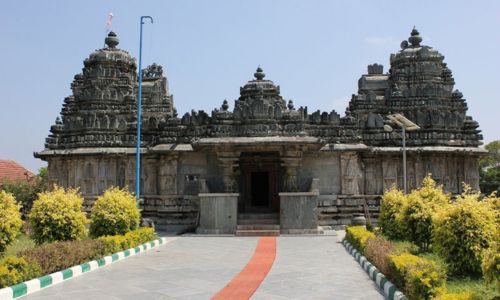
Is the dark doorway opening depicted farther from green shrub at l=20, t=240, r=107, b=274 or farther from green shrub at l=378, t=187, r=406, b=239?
green shrub at l=20, t=240, r=107, b=274

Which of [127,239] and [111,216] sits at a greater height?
[111,216]

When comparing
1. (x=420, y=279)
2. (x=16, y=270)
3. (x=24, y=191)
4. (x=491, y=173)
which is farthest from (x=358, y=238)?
(x=491, y=173)

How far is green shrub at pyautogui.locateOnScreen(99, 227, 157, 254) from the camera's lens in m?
13.5

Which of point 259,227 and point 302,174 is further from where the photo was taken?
point 302,174

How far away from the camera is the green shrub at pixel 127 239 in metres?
13.5

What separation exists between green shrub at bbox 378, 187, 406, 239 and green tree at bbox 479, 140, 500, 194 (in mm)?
39970

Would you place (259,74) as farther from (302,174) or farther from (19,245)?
(19,245)

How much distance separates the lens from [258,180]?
24484mm

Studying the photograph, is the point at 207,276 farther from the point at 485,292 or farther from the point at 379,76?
the point at 379,76

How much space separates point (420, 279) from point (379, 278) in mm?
2668

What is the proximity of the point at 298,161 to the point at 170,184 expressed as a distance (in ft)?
20.6

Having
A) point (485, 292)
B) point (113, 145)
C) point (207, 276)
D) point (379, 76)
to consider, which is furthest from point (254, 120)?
point (379, 76)

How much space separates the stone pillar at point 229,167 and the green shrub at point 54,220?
8509mm

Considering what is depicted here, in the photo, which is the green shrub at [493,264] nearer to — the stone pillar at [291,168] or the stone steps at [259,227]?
the stone steps at [259,227]
